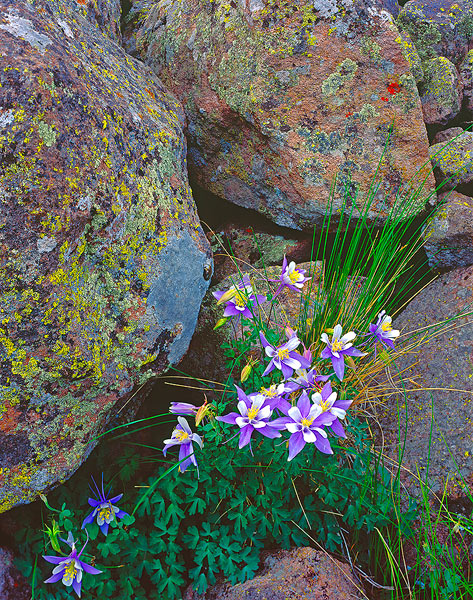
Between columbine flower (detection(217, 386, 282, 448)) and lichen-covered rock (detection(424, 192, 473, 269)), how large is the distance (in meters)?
1.78

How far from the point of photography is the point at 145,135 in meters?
2.53

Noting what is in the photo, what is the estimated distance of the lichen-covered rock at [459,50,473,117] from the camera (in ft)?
12.1

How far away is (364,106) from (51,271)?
2198mm

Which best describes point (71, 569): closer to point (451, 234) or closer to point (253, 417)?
point (253, 417)

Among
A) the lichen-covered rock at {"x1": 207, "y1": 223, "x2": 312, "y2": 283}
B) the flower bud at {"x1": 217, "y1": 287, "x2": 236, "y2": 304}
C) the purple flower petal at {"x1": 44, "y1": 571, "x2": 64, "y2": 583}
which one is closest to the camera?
the purple flower petal at {"x1": 44, "y1": 571, "x2": 64, "y2": 583}

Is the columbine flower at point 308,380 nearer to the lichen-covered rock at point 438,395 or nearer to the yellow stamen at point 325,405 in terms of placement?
the yellow stamen at point 325,405

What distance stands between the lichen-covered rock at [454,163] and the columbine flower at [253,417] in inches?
84.6

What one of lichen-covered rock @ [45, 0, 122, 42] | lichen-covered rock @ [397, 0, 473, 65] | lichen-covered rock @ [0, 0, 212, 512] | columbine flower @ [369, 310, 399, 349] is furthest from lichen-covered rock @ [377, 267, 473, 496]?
lichen-covered rock @ [45, 0, 122, 42]

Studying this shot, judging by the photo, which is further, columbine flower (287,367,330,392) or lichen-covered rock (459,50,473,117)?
lichen-covered rock (459,50,473,117)

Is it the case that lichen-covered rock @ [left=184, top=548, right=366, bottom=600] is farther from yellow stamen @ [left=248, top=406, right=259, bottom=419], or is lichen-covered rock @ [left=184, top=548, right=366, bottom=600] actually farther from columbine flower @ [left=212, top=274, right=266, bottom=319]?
columbine flower @ [left=212, top=274, right=266, bottom=319]

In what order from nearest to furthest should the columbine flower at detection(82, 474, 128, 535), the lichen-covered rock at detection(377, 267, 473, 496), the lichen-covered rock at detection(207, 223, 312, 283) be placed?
the columbine flower at detection(82, 474, 128, 535) < the lichen-covered rock at detection(377, 267, 473, 496) < the lichen-covered rock at detection(207, 223, 312, 283)

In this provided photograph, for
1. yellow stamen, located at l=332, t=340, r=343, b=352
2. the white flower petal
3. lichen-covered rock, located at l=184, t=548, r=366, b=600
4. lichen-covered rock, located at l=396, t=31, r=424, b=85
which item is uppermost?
lichen-covered rock, located at l=396, t=31, r=424, b=85

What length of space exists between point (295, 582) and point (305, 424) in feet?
2.67

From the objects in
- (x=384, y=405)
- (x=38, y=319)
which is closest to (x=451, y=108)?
(x=384, y=405)
